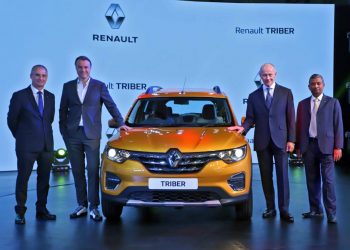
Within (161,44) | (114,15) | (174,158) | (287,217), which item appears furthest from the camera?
(161,44)

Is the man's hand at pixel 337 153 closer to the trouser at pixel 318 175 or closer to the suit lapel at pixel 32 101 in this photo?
the trouser at pixel 318 175

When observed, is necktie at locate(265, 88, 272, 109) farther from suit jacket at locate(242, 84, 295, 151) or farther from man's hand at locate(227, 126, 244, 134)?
man's hand at locate(227, 126, 244, 134)

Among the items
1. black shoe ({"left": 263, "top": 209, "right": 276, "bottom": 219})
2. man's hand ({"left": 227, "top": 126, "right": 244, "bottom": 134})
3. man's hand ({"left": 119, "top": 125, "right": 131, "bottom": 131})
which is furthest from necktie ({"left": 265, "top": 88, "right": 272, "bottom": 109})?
man's hand ({"left": 119, "top": 125, "right": 131, "bottom": 131})

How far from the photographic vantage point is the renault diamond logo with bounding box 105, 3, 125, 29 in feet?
32.2

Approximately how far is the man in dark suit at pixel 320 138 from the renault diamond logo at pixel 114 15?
5.58 m

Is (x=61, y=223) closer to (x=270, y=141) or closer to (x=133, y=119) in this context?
(x=133, y=119)

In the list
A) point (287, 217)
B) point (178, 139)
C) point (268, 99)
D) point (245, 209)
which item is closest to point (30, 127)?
point (178, 139)

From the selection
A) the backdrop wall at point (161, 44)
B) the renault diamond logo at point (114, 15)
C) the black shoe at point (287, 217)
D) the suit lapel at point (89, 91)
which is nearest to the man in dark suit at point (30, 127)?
the suit lapel at point (89, 91)

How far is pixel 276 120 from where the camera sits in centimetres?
516

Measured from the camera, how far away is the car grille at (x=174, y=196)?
4629mm

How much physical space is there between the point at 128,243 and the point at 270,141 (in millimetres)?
1973

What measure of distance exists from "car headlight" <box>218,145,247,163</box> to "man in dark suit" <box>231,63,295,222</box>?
47cm

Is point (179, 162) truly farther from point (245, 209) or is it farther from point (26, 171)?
point (26, 171)

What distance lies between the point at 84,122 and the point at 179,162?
1264 mm
